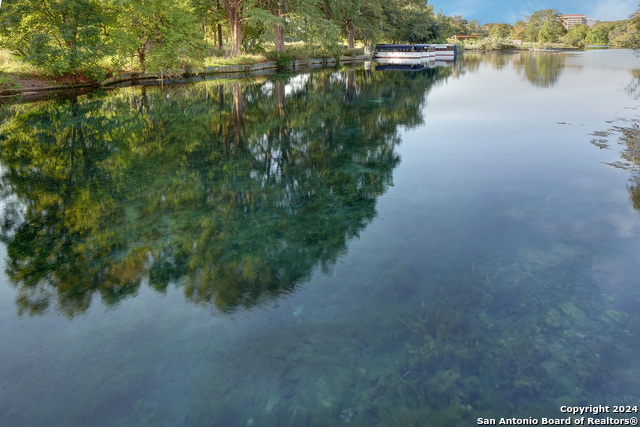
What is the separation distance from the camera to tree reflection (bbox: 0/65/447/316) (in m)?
5.90

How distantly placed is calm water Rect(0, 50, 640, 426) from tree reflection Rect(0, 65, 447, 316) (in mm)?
55

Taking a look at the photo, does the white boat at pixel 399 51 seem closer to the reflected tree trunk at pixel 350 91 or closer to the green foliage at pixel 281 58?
the green foliage at pixel 281 58

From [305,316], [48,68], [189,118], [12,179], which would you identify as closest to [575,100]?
[189,118]

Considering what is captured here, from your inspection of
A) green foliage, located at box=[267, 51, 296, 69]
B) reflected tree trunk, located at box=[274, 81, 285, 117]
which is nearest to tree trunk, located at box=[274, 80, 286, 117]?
reflected tree trunk, located at box=[274, 81, 285, 117]

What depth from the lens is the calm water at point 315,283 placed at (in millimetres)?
3906

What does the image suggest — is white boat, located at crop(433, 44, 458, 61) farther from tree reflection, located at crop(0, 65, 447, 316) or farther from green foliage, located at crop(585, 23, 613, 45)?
green foliage, located at crop(585, 23, 613, 45)

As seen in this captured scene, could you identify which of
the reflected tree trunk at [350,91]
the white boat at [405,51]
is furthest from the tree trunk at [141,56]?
the white boat at [405,51]

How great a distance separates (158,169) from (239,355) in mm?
7850

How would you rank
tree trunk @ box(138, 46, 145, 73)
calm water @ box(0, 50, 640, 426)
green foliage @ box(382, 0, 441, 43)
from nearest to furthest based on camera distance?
calm water @ box(0, 50, 640, 426) < tree trunk @ box(138, 46, 145, 73) < green foliage @ box(382, 0, 441, 43)

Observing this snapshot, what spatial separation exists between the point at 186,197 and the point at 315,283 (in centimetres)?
439

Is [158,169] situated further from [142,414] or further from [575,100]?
[575,100]

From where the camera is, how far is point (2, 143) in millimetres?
13562

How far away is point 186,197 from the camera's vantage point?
8.84 metres

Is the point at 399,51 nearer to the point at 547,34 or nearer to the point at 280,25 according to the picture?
the point at 280,25
